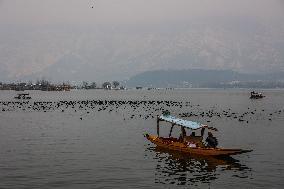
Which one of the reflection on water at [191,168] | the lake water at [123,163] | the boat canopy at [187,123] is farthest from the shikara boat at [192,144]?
the lake water at [123,163]

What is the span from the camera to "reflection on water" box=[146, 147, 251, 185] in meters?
34.7

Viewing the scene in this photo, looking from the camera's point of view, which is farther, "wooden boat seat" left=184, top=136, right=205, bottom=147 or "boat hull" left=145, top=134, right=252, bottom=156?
"wooden boat seat" left=184, top=136, right=205, bottom=147

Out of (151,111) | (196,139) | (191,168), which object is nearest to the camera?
(191,168)

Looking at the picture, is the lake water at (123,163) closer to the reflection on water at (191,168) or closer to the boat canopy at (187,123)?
the reflection on water at (191,168)

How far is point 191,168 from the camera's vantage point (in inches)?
1528

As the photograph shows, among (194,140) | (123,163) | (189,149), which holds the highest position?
(194,140)

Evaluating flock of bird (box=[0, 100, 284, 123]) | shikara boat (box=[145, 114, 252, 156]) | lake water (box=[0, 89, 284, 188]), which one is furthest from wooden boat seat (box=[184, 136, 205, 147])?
flock of bird (box=[0, 100, 284, 123])

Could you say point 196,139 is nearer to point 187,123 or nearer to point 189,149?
point 189,149

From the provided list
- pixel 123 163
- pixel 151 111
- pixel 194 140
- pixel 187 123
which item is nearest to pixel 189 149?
pixel 194 140

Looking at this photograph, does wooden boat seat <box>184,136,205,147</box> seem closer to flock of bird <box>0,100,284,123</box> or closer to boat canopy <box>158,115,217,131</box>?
boat canopy <box>158,115,217,131</box>

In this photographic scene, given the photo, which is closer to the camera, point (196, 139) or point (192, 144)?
point (192, 144)

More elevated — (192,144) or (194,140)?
(194,140)

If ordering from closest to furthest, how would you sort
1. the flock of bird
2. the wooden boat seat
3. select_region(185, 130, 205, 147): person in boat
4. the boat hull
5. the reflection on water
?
the reflection on water, the boat hull, select_region(185, 130, 205, 147): person in boat, the wooden boat seat, the flock of bird

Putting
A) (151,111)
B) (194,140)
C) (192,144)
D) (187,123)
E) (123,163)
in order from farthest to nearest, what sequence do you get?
1. (151,111)
2. (187,123)
3. (194,140)
4. (192,144)
5. (123,163)
